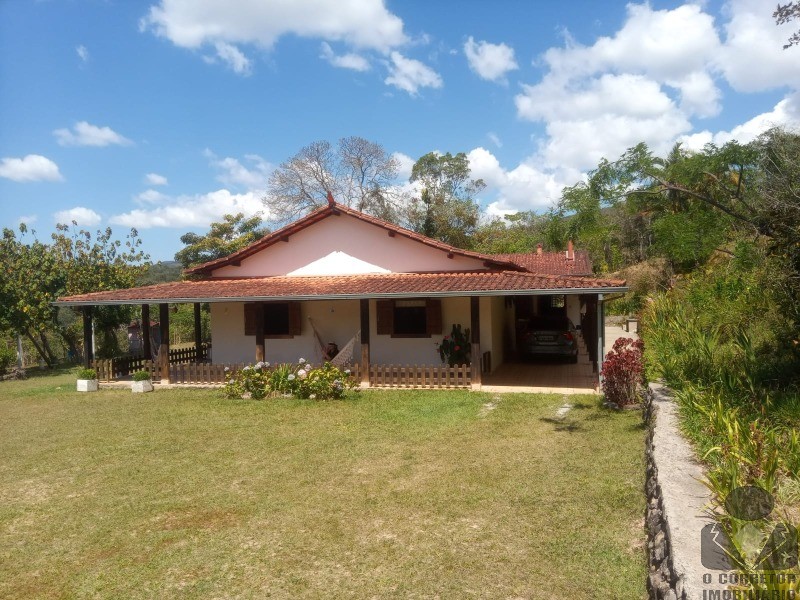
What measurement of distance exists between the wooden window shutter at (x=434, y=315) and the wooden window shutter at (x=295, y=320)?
145 inches

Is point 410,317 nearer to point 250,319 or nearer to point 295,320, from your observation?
point 295,320

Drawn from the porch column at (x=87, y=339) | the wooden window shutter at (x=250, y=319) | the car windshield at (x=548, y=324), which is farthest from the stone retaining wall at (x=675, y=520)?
the porch column at (x=87, y=339)

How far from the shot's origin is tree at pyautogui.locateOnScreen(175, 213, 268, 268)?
123 ft

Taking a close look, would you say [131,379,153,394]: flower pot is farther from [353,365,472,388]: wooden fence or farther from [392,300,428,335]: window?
[392,300,428,335]: window

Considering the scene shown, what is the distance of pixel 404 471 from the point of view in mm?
7148

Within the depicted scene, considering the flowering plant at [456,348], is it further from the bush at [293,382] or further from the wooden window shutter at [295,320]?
the wooden window shutter at [295,320]

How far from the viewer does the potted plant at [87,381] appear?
15.2 metres

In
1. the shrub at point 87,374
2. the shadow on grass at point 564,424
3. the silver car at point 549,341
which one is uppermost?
the silver car at point 549,341

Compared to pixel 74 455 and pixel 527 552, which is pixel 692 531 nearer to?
pixel 527 552

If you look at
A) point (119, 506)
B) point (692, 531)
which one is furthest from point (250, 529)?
point (692, 531)

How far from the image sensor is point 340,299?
44.5ft

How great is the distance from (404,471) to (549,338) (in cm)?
958

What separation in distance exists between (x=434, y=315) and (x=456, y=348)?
3.45 feet

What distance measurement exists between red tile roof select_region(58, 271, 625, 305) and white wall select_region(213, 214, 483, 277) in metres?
0.33
